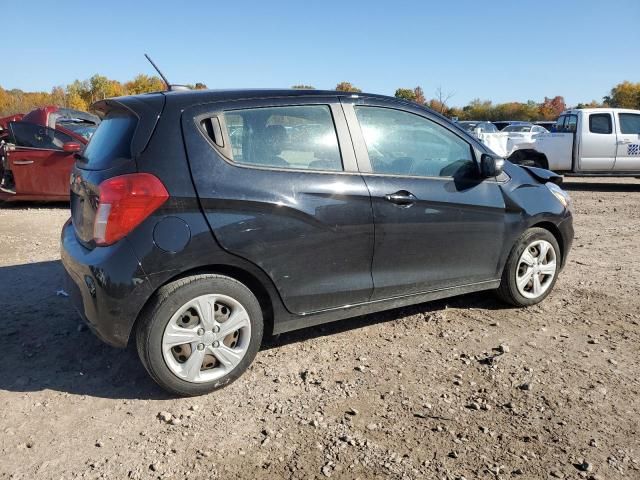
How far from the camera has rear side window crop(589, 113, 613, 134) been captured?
13.1 m

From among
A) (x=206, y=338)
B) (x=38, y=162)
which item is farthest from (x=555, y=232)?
(x=38, y=162)

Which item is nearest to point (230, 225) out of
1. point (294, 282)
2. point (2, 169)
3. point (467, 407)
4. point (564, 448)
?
point (294, 282)

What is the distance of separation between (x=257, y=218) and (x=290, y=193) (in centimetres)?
27

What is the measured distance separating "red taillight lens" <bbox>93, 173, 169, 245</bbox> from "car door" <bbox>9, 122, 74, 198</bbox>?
21.9ft

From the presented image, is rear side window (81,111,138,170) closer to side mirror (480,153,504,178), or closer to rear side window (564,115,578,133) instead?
side mirror (480,153,504,178)

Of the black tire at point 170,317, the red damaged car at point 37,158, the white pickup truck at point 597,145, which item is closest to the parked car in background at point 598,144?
the white pickup truck at point 597,145

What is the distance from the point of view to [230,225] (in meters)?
3.06

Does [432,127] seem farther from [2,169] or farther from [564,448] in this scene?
[2,169]

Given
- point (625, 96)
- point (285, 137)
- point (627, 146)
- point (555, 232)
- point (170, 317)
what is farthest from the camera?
point (625, 96)

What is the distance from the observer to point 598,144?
1305cm

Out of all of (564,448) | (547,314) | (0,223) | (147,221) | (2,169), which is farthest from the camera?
(2,169)

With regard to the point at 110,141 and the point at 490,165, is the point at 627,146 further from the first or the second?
the point at 110,141

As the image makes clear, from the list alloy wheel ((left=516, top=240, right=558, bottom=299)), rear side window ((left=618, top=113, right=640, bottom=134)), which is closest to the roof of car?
alloy wheel ((left=516, top=240, right=558, bottom=299))

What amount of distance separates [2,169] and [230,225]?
8.16m
